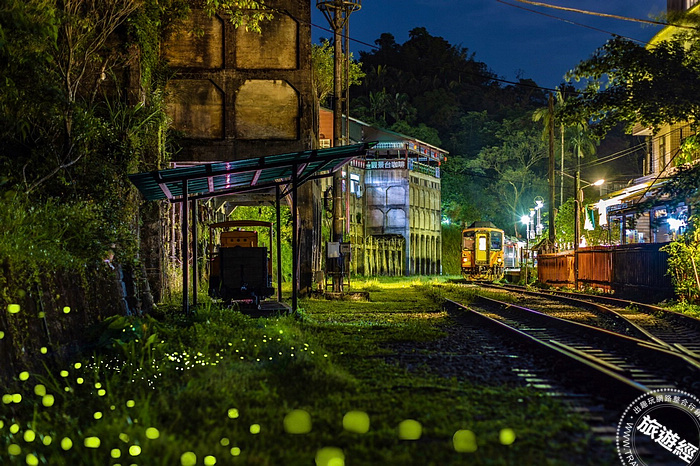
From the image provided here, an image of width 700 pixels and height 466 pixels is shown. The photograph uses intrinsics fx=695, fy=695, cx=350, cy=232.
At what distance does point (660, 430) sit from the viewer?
5152 mm

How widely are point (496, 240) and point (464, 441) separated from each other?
1759 inches

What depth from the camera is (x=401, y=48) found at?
297 ft

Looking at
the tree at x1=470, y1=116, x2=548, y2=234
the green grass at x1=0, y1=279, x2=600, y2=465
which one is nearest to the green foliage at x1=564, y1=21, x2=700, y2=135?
the green grass at x1=0, y1=279, x2=600, y2=465

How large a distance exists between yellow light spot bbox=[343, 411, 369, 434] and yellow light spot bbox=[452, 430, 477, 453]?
649mm

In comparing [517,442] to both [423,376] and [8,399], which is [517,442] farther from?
[8,399]

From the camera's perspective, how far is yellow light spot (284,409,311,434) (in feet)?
16.4

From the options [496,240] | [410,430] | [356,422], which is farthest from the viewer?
[496,240]

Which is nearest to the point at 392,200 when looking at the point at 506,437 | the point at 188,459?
the point at 506,437

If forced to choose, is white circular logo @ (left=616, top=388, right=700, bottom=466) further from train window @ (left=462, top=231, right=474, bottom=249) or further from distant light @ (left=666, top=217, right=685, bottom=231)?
train window @ (left=462, top=231, right=474, bottom=249)

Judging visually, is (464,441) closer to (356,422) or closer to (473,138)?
(356,422)

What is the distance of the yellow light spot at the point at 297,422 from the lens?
197 inches

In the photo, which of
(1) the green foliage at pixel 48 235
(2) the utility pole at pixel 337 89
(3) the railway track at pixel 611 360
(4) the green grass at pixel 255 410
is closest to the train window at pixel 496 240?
(2) the utility pole at pixel 337 89

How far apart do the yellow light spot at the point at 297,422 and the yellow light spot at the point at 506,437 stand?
1.36 m

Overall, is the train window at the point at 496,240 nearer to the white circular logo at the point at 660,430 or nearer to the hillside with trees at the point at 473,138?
the hillside with trees at the point at 473,138
